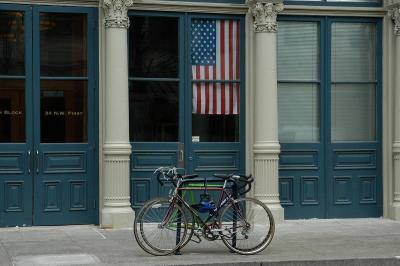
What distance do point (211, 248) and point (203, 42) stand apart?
4.07 m

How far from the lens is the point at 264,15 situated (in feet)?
41.5

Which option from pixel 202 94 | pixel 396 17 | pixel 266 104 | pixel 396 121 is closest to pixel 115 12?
pixel 202 94

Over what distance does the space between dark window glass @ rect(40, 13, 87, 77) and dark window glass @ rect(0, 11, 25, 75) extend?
32 cm

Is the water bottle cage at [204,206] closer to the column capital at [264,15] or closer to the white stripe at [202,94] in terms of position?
the white stripe at [202,94]

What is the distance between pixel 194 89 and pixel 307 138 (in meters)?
2.22

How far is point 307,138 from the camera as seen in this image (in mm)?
13391

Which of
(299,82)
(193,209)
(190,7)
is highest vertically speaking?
(190,7)

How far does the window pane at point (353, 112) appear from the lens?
44.3 feet

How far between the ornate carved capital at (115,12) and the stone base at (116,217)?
116 inches

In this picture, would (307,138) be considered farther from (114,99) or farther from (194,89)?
(114,99)

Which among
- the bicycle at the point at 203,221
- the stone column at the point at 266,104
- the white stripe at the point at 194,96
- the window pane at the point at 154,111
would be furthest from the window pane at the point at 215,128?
the bicycle at the point at 203,221

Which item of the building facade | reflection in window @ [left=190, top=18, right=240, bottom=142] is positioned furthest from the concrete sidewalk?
reflection in window @ [left=190, top=18, right=240, bottom=142]

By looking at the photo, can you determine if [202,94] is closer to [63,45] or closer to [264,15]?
[264,15]

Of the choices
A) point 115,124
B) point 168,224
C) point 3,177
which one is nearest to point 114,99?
point 115,124
